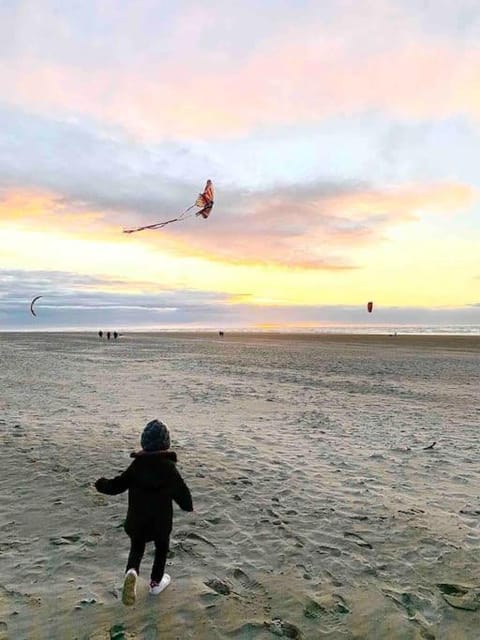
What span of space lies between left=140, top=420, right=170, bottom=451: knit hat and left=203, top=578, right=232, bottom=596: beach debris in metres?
1.66

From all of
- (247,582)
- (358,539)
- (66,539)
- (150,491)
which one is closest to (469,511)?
(358,539)

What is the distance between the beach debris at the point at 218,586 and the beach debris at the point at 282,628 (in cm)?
61

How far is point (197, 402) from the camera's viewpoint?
1714 centimetres

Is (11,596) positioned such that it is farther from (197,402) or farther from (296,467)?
(197,402)

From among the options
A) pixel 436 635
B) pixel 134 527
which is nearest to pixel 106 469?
pixel 134 527

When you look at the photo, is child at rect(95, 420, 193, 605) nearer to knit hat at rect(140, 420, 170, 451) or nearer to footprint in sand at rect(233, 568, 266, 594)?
knit hat at rect(140, 420, 170, 451)

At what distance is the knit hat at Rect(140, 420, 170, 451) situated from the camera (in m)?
4.80

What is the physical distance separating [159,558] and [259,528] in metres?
2.02

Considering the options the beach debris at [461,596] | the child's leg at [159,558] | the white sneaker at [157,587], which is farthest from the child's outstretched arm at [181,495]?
the beach debris at [461,596]

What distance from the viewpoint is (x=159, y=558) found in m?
4.85

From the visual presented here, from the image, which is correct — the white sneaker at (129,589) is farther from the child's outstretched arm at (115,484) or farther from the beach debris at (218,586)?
the beach debris at (218,586)

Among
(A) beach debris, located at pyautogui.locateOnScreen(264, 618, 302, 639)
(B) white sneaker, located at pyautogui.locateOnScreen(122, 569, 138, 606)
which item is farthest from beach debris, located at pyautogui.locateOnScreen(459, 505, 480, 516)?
(B) white sneaker, located at pyautogui.locateOnScreen(122, 569, 138, 606)

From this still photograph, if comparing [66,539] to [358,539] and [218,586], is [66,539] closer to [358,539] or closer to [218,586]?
[218,586]

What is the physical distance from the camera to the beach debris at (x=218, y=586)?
494 centimetres
